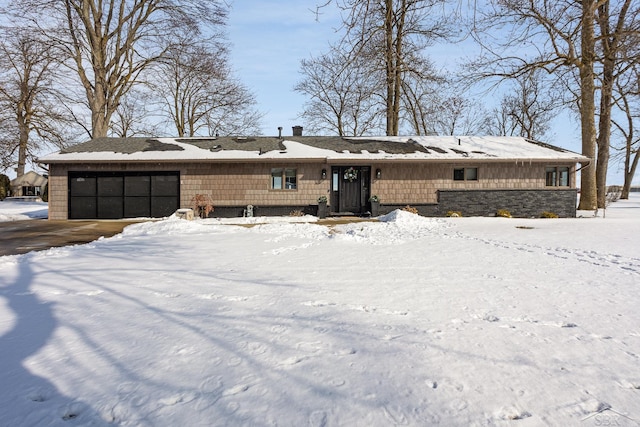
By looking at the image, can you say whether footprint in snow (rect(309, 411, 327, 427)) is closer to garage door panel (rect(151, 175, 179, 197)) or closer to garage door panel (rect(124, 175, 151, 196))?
garage door panel (rect(151, 175, 179, 197))

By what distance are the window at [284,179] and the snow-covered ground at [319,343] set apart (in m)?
9.33

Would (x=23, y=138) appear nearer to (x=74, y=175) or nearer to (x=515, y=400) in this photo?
(x=74, y=175)

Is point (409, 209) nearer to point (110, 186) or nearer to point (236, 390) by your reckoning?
point (110, 186)

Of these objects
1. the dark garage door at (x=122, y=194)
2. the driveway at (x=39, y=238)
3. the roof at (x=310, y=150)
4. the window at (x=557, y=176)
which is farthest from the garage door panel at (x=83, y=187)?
the window at (x=557, y=176)

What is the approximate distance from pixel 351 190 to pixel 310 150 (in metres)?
2.45

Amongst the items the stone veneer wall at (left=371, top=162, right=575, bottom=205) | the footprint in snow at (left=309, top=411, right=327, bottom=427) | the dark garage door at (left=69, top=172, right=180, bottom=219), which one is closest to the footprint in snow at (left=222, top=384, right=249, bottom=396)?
the footprint in snow at (left=309, top=411, right=327, bottom=427)

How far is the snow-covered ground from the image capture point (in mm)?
1765

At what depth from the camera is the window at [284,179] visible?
14.5 m

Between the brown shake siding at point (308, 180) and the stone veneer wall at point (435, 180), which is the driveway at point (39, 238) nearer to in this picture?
the brown shake siding at point (308, 180)

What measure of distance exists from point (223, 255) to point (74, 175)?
1192 centimetres

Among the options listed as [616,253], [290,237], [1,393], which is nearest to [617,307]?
[616,253]

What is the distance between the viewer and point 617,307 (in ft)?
10.8

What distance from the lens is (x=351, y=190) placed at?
1475cm

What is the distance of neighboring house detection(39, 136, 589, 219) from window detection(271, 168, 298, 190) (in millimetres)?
42
